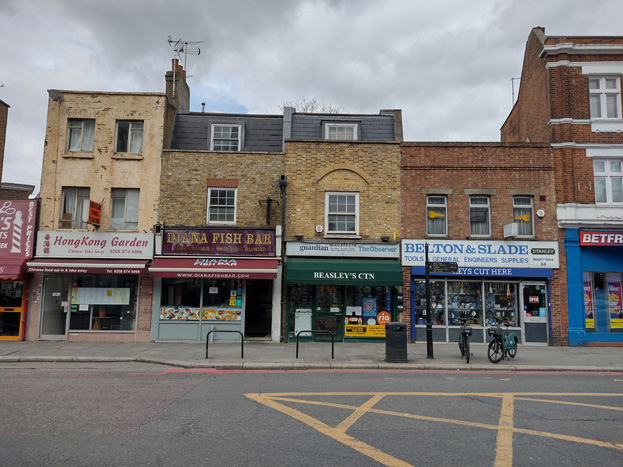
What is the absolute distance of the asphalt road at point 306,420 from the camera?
5.31 meters

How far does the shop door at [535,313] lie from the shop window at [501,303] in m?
0.34

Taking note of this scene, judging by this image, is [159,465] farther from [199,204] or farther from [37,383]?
[199,204]

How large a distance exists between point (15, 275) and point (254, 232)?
8458mm

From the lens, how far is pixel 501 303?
53.0 feet

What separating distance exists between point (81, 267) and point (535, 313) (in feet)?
55.0

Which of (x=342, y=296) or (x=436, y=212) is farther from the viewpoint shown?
(x=436, y=212)

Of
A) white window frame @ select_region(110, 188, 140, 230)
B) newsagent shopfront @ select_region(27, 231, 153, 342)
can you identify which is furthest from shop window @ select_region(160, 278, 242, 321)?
white window frame @ select_region(110, 188, 140, 230)

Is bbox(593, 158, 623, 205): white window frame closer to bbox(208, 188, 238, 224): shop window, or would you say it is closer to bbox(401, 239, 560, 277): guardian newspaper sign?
bbox(401, 239, 560, 277): guardian newspaper sign

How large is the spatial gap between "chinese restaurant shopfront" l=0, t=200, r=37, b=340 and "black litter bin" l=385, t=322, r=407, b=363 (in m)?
13.2

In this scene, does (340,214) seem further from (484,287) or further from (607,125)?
(607,125)

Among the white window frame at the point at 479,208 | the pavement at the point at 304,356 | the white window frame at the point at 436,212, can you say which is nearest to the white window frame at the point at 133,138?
the pavement at the point at 304,356

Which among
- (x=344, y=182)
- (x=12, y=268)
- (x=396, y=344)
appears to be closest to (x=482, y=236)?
(x=344, y=182)

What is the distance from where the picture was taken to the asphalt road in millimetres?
5309

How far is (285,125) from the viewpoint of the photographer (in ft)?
58.1
